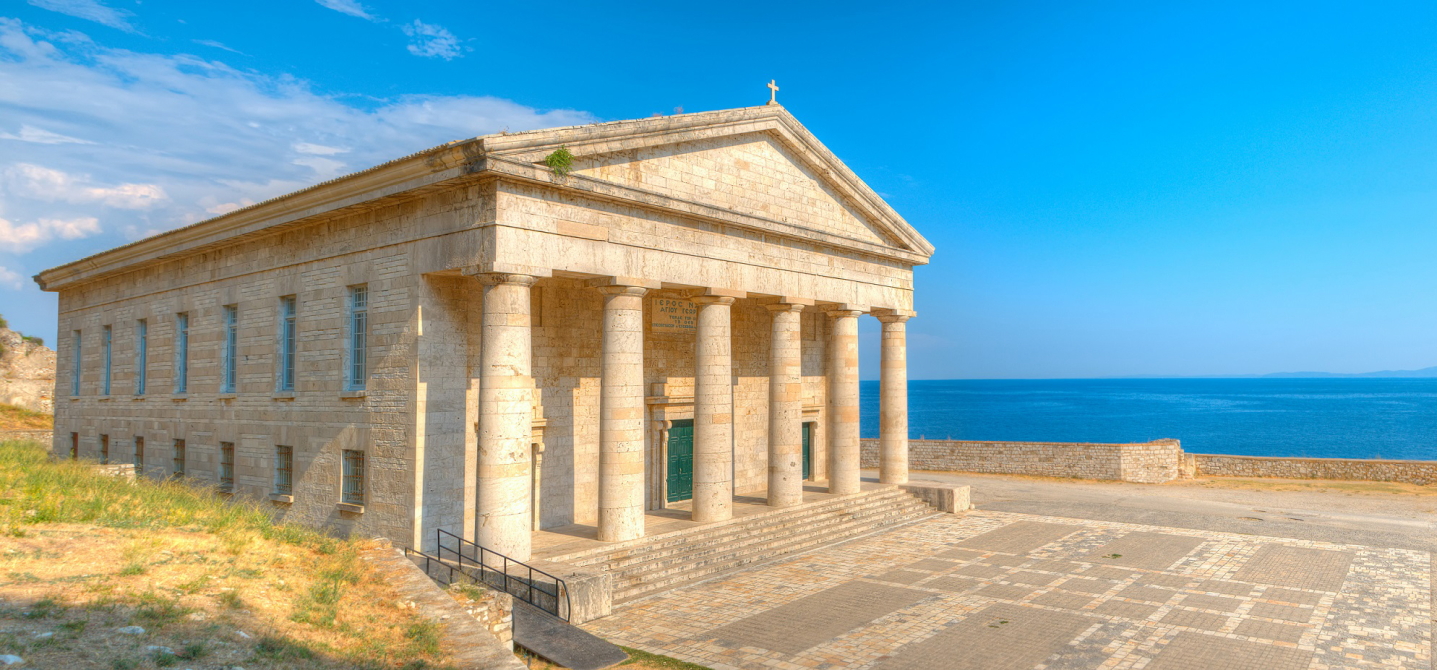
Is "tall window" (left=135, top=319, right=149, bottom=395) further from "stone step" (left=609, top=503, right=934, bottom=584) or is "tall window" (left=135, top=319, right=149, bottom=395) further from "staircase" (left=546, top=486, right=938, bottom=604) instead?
"stone step" (left=609, top=503, right=934, bottom=584)

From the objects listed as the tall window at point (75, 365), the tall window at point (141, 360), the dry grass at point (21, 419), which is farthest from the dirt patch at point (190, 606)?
the dry grass at point (21, 419)

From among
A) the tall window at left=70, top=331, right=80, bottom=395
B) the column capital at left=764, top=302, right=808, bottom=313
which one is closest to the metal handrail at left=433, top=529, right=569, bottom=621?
the column capital at left=764, top=302, right=808, bottom=313

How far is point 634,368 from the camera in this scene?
1683 centimetres

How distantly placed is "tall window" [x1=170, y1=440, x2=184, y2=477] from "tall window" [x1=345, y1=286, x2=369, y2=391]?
8393 millimetres

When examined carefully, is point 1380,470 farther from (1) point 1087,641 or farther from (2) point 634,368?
(2) point 634,368

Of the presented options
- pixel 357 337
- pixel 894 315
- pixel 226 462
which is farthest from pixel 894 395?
pixel 226 462

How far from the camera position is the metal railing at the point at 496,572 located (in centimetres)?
1336

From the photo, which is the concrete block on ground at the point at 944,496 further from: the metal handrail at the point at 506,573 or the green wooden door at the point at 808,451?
the metal handrail at the point at 506,573

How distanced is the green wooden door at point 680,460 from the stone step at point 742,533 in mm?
Answer: 3257

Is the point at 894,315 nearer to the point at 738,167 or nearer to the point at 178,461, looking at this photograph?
the point at 738,167

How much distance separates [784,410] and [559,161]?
349 inches

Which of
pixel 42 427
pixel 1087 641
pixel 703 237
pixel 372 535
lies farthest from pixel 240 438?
pixel 42 427

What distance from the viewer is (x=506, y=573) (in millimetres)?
14273

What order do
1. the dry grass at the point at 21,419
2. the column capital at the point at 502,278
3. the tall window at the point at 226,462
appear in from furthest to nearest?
the dry grass at the point at 21,419, the tall window at the point at 226,462, the column capital at the point at 502,278
